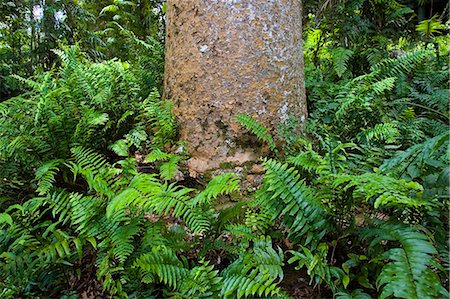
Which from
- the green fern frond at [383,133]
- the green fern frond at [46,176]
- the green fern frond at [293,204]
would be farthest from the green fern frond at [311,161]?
the green fern frond at [46,176]

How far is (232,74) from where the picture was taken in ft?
8.69

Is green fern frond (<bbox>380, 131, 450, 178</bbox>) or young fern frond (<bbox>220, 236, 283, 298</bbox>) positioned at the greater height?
green fern frond (<bbox>380, 131, 450, 178</bbox>)

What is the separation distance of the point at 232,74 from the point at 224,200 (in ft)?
3.10

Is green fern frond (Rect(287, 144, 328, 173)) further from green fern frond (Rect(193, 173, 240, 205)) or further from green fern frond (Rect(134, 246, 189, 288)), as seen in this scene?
green fern frond (Rect(134, 246, 189, 288))

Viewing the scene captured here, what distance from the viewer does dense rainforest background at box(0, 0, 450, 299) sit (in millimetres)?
1774

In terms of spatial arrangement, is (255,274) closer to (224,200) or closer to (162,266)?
(162,266)

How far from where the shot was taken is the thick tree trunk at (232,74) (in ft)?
8.71

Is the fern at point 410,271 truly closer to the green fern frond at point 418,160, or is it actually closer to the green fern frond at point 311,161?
the green fern frond at point 418,160

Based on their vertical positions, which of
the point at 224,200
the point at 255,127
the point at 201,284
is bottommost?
the point at 201,284

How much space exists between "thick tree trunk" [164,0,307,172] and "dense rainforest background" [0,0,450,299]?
0.13 meters

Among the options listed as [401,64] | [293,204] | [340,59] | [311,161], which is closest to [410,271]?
[293,204]

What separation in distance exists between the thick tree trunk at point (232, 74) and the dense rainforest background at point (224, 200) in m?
0.13

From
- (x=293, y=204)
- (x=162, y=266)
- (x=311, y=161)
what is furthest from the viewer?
(x=311, y=161)

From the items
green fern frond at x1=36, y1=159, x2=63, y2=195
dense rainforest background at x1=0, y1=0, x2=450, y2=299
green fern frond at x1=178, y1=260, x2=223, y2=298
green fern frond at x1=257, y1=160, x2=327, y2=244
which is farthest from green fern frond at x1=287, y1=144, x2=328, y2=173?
green fern frond at x1=36, y1=159, x2=63, y2=195
